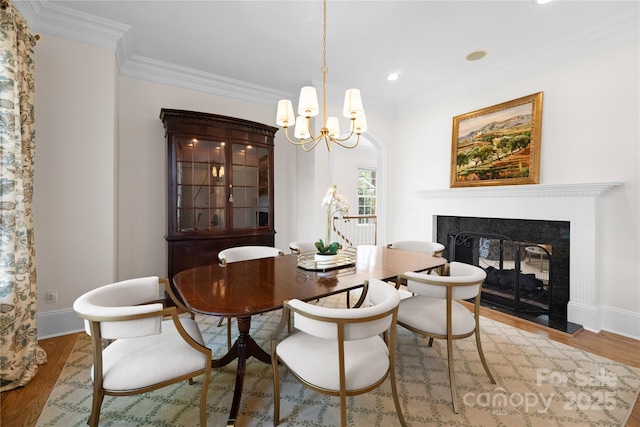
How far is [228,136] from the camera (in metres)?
3.41

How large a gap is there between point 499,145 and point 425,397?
9.67 ft

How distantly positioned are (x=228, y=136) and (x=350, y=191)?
467 cm

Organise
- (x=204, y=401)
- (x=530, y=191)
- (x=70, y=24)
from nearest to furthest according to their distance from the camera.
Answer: (x=204, y=401) < (x=70, y=24) < (x=530, y=191)

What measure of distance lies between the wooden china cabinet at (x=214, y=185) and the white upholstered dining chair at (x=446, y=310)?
236 cm

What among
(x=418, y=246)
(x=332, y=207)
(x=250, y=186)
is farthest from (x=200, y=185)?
(x=418, y=246)

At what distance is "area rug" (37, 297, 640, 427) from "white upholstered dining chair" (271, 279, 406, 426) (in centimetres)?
23

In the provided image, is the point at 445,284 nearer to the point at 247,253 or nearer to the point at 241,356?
the point at 241,356

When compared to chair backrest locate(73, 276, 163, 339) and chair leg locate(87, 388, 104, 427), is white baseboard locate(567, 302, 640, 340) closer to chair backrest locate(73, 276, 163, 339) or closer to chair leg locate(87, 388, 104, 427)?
chair backrest locate(73, 276, 163, 339)

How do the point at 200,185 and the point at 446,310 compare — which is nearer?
the point at 446,310

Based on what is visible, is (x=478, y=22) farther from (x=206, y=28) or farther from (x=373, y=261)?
(x=206, y=28)

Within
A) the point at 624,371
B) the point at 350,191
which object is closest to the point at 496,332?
the point at 624,371

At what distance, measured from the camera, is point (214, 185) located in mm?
3381

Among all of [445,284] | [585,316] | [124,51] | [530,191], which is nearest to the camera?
[445,284]

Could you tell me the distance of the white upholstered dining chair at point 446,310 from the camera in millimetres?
1637
